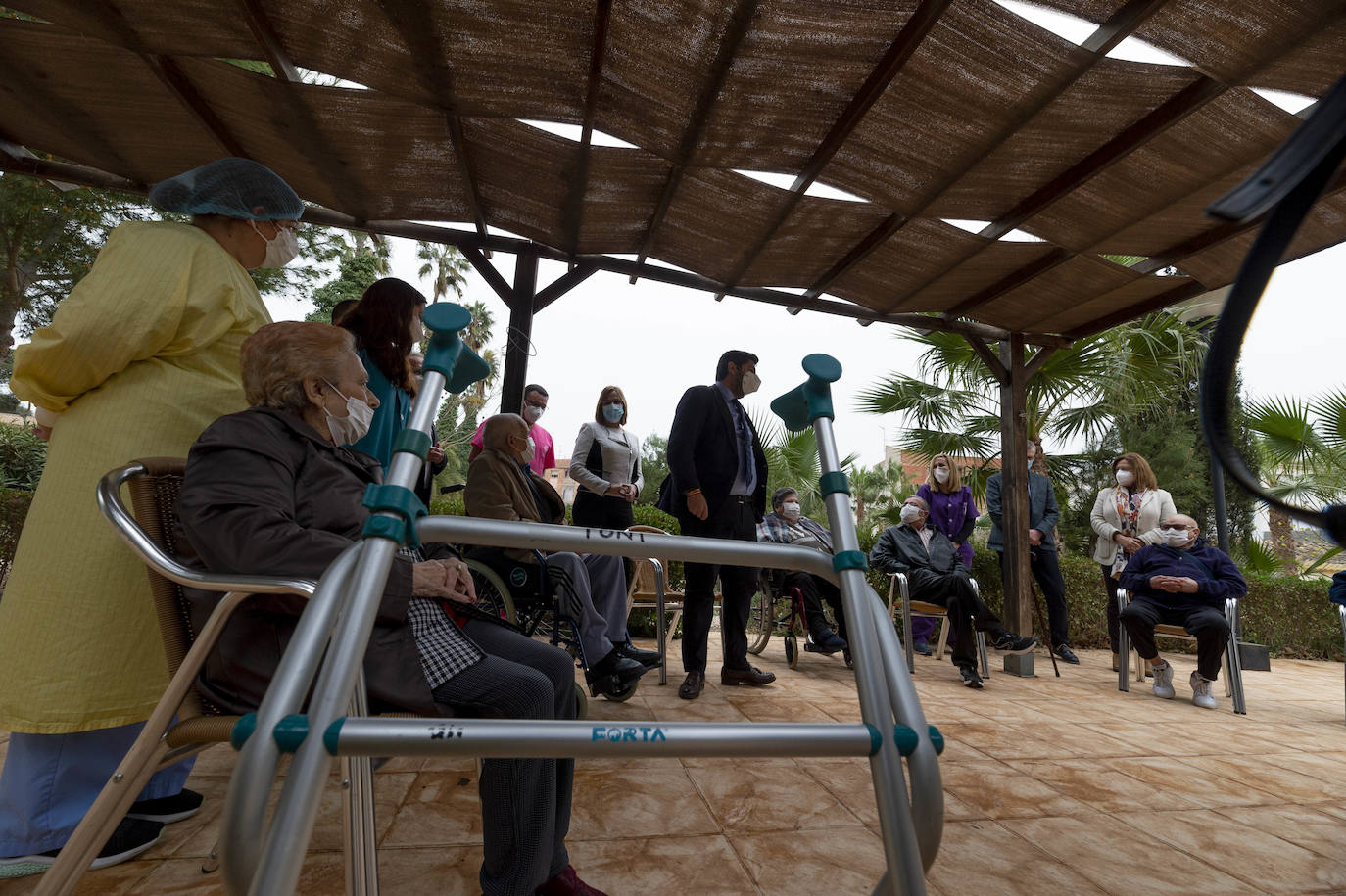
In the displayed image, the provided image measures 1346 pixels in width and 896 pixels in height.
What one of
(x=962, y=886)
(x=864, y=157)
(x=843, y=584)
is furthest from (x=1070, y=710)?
(x=843, y=584)

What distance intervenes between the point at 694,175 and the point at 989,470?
710 cm

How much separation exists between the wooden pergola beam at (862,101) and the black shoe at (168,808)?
10.9 ft

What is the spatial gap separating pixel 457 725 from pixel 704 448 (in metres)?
3.11

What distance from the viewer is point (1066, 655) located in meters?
6.11

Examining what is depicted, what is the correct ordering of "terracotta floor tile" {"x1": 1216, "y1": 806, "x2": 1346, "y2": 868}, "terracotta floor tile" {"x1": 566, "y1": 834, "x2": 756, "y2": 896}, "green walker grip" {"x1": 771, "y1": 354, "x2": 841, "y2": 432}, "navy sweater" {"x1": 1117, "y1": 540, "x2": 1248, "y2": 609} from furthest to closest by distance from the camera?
"navy sweater" {"x1": 1117, "y1": 540, "x2": 1248, "y2": 609} < "terracotta floor tile" {"x1": 1216, "y1": 806, "x2": 1346, "y2": 868} < "terracotta floor tile" {"x1": 566, "y1": 834, "x2": 756, "y2": 896} < "green walker grip" {"x1": 771, "y1": 354, "x2": 841, "y2": 432}

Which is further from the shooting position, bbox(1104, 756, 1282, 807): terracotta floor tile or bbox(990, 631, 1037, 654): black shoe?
bbox(990, 631, 1037, 654): black shoe

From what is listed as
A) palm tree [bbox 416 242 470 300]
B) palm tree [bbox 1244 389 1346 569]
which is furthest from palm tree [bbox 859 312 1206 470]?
palm tree [bbox 416 242 470 300]

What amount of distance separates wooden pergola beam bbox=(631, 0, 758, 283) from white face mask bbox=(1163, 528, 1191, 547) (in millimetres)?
3945

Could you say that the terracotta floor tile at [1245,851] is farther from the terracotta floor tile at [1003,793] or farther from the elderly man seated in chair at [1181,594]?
the elderly man seated in chair at [1181,594]

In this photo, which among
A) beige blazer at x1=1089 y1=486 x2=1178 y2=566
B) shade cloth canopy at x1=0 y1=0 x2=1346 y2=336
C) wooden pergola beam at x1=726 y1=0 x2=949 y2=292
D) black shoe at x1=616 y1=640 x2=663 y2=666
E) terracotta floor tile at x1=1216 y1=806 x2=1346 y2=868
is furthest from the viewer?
beige blazer at x1=1089 y1=486 x2=1178 y2=566

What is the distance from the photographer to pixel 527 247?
15.4ft

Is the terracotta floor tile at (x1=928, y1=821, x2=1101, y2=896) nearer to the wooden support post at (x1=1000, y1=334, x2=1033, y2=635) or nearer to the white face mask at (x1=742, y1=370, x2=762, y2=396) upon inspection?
the white face mask at (x1=742, y1=370, x2=762, y2=396)

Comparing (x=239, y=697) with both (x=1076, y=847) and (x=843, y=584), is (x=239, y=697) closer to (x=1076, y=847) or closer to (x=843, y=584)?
(x=843, y=584)

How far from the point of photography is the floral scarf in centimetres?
558
